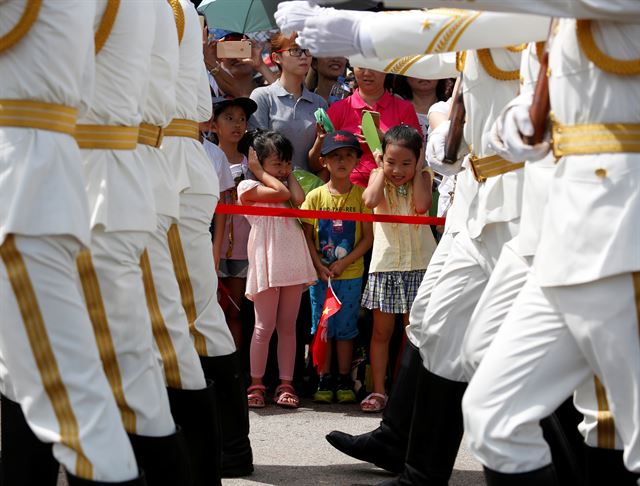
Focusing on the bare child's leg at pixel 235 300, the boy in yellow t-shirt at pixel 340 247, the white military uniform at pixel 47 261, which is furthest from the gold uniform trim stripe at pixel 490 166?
the bare child's leg at pixel 235 300

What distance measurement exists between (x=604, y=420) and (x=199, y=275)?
1690 mm

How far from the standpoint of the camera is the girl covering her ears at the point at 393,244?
651 cm

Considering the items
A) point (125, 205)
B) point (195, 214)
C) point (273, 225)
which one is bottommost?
point (273, 225)

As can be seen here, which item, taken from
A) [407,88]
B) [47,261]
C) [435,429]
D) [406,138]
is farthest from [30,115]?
[407,88]

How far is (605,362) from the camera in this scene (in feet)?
10.0

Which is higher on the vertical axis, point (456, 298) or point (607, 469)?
point (456, 298)

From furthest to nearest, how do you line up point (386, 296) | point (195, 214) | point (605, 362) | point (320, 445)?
point (386, 296), point (320, 445), point (195, 214), point (605, 362)

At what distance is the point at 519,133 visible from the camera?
10.8 ft

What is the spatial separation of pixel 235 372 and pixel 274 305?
5.70 feet

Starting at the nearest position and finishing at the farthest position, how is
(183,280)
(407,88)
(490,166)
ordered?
(490,166) → (183,280) → (407,88)

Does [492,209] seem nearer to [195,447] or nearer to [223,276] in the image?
[195,447]

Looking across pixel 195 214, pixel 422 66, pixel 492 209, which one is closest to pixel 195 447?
pixel 195 214

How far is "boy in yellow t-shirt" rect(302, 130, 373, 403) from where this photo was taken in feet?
21.9

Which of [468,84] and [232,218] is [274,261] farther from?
[468,84]
